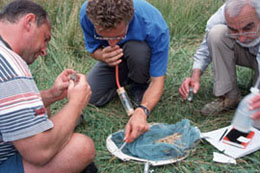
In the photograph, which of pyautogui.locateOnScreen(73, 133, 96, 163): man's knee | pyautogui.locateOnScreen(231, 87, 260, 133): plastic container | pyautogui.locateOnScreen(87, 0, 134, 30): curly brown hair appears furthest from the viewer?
pyautogui.locateOnScreen(87, 0, 134, 30): curly brown hair

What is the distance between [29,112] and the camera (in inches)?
60.7

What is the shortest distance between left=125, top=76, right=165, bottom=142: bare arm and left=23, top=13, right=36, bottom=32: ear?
3.22 feet

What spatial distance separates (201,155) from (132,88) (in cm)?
111

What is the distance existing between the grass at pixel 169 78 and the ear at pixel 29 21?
3.60ft

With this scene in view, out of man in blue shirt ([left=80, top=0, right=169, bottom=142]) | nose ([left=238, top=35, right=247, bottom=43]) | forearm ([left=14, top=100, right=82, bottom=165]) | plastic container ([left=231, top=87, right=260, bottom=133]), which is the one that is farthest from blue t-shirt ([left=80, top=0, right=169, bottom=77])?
forearm ([left=14, top=100, right=82, bottom=165])

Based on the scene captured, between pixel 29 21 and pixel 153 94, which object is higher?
pixel 29 21

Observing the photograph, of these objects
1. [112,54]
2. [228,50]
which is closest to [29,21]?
[112,54]

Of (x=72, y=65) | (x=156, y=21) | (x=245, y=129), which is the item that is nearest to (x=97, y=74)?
(x=72, y=65)

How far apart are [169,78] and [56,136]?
6.34 feet

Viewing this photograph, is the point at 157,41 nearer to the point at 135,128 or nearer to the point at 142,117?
the point at 142,117

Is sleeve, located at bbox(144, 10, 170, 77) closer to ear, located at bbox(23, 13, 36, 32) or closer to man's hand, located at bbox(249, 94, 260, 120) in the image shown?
man's hand, located at bbox(249, 94, 260, 120)

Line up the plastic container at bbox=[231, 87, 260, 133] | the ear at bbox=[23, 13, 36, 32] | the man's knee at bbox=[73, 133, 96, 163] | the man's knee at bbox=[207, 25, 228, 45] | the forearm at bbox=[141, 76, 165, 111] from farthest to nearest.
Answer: the man's knee at bbox=[207, 25, 228, 45] → the forearm at bbox=[141, 76, 165, 111] → the plastic container at bbox=[231, 87, 260, 133] → the man's knee at bbox=[73, 133, 96, 163] → the ear at bbox=[23, 13, 36, 32]

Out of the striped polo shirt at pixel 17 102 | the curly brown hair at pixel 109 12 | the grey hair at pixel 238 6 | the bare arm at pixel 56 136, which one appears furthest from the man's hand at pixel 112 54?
the striped polo shirt at pixel 17 102

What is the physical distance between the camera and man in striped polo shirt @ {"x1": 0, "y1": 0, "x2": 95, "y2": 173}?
1.52 m
